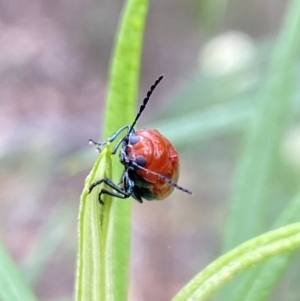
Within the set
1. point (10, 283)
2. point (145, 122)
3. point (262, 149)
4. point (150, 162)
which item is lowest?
point (145, 122)

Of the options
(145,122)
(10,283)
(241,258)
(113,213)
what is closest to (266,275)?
(241,258)

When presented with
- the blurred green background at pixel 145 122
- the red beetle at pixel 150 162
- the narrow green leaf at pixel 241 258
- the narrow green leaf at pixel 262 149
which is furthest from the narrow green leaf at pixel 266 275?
the blurred green background at pixel 145 122

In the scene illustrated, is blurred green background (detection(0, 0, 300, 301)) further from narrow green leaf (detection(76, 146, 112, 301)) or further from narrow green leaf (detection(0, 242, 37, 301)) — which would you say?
narrow green leaf (detection(76, 146, 112, 301))

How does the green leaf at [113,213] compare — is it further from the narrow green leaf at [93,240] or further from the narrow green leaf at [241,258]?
the narrow green leaf at [241,258]

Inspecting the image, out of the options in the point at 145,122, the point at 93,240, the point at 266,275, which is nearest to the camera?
the point at 93,240

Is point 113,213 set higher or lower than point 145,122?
higher

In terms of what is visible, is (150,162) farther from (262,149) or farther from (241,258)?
(241,258)

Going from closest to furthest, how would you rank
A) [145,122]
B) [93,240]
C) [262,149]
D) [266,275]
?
[93,240] < [266,275] < [262,149] < [145,122]

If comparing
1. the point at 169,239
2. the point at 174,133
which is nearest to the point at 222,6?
the point at 174,133
